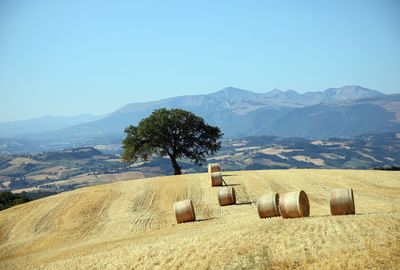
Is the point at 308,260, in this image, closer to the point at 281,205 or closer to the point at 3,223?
the point at 281,205

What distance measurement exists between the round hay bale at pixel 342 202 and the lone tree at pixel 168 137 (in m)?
45.4

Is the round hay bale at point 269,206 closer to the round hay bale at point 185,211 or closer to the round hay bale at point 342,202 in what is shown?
the round hay bale at point 342,202

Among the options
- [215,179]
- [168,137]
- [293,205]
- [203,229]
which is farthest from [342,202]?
[168,137]

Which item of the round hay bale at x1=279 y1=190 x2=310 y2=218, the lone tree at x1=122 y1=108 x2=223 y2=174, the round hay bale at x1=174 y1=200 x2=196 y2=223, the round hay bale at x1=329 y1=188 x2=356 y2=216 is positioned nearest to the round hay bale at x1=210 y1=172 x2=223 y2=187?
the round hay bale at x1=174 y1=200 x2=196 y2=223

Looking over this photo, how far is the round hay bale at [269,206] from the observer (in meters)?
27.3

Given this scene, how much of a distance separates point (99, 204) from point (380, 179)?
90.0 ft

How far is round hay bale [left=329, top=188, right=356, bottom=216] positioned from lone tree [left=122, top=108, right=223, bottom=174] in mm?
45376

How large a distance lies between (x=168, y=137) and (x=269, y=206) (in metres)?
45.0

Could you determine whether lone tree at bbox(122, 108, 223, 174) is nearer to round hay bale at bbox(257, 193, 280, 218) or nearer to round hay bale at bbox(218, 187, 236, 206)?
round hay bale at bbox(218, 187, 236, 206)

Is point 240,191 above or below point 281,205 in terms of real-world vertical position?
below

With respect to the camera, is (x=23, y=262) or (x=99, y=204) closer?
(x=23, y=262)

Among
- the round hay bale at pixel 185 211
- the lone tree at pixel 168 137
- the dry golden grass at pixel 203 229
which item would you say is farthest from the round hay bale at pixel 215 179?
the lone tree at pixel 168 137

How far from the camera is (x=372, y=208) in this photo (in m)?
30.0

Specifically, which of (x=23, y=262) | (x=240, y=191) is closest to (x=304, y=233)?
(x=23, y=262)
